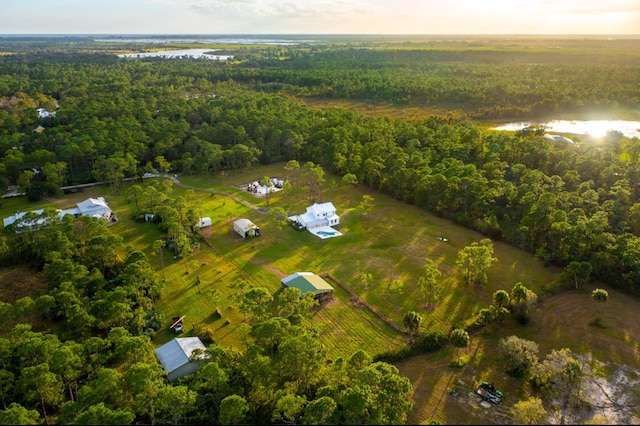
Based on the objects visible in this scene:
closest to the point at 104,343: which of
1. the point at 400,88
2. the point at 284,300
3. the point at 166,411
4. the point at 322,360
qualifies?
the point at 166,411

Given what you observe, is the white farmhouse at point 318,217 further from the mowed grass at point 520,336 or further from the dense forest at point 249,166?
the mowed grass at point 520,336

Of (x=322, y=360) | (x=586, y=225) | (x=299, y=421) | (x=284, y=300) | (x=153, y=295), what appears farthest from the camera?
(x=586, y=225)

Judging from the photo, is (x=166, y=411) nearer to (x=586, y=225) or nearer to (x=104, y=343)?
(x=104, y=343)

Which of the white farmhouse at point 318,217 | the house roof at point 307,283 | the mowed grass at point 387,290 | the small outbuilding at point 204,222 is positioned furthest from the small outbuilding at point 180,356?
the white farmhouse at point 318,217

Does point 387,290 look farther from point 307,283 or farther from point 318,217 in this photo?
point 318,217

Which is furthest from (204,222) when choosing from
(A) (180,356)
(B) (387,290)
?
(A) (180,356)

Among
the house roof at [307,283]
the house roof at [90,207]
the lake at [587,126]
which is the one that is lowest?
the house roof at [307,283]
